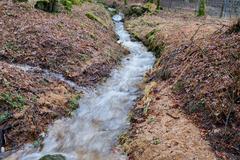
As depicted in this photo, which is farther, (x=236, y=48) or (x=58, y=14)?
(x=58, y=14)

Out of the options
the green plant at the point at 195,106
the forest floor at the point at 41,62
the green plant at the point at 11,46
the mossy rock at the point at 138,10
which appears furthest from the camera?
the mossy rock at the point at 138,10

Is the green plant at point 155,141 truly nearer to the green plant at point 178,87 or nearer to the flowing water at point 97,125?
the flowing water at point 97,125

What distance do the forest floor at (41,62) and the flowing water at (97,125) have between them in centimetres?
38

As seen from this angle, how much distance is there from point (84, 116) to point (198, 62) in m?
4.16

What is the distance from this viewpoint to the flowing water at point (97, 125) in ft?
31.4

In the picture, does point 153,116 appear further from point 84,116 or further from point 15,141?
point 15,141

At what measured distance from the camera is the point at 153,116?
10383 millimetres

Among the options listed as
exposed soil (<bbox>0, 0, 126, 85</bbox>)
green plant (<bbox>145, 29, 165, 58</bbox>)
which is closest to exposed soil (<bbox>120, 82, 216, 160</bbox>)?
exposed soil (<bbox>0, 0, 126, 85</bbox>)

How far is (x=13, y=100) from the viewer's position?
10.7 meters

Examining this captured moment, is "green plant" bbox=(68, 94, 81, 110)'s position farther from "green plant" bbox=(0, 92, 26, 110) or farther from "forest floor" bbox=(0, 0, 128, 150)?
"green plant" bbox=(0, 92, 26, 110)

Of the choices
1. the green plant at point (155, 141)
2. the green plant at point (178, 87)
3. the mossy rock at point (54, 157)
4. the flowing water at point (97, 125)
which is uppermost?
the green plant at point (178, 87)

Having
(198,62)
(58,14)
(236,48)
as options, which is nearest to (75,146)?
(198,62)

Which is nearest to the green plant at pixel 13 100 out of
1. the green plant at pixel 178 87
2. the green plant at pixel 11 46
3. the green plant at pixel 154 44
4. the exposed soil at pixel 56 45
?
the exposed soil at pixel 56 45

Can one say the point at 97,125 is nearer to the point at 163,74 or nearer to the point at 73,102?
the point at 73,102
